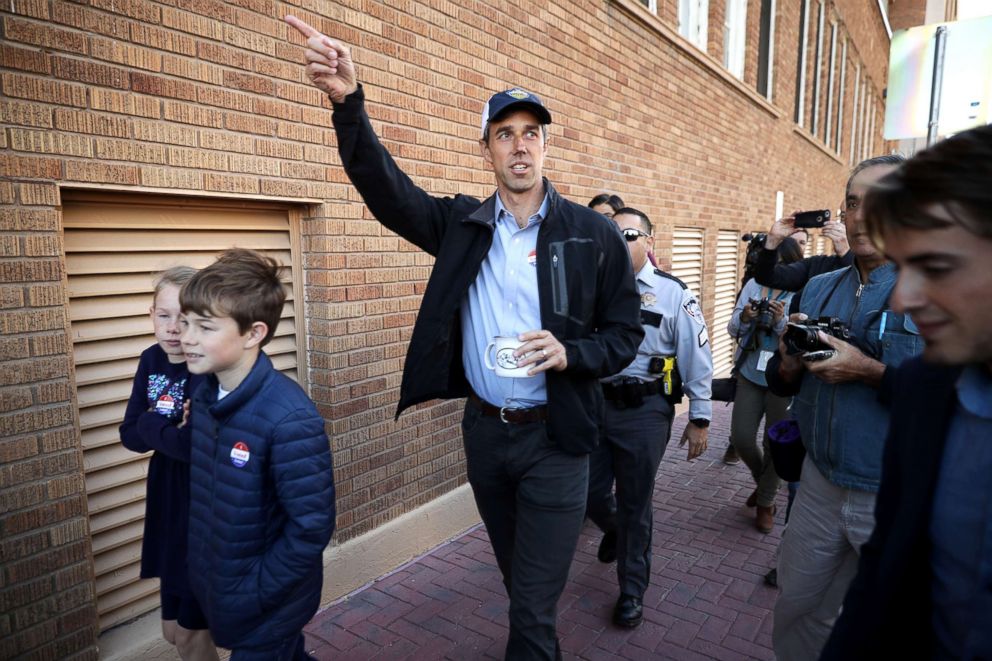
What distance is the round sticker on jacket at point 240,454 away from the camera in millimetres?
1962

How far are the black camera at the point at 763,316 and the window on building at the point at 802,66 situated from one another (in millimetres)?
10364

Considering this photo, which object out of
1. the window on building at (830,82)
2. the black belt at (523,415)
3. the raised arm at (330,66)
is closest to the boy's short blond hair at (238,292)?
the raised arm at (330,66)

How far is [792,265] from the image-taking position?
4.00m

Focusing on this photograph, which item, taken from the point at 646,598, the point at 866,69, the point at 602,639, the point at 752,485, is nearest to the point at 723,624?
the point at 646,598

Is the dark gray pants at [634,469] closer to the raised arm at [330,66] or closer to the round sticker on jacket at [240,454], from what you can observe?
the round sticker on jacket at [240,454]

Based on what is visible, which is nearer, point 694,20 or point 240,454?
point 240,454

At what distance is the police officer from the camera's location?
3.46m

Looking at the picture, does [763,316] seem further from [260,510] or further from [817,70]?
[817,70]

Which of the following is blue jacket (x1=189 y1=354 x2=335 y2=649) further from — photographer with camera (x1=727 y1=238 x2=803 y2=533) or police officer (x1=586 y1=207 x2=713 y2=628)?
photographer with camera (x1=727 y1=238 x2=803 y2=533)

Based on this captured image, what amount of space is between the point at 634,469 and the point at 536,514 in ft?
3.64

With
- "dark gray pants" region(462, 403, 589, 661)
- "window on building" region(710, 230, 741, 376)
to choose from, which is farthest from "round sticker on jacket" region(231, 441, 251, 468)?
"window on building" region(710, 230, 741, 376)

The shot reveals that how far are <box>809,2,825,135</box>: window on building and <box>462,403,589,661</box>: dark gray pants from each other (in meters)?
14.7

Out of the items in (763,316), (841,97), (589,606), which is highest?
(841,97)

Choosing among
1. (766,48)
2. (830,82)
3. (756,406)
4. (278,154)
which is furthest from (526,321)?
(830,82)
